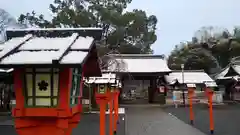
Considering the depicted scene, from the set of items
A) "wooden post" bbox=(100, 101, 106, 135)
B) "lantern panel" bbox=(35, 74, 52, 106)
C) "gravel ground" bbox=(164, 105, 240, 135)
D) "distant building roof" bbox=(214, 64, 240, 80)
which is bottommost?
"gravel ground" bbox=(164, 105, 240, 135)

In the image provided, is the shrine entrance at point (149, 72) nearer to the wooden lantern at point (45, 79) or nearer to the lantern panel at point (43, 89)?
the wooden lantern at point (45, 79)

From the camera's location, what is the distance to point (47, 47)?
3.86m

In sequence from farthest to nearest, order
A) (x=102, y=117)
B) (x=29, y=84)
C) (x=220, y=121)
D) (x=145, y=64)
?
(x=145, y=64)
(x=220, y=121)
(x=102, y=117)
(x=29, y=84)

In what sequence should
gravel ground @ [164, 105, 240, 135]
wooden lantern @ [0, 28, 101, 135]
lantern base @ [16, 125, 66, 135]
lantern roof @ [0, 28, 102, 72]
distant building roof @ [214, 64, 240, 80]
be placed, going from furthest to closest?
distant building roof @ [214, 64, 240, 80] → gravel ground @ [164, 105, 240, 135] → lantern base @ [16, 125, 66, 135] → wooden lantern @ [0, 28, 101, 135] → lantern roof @ [0, 28, 102, 72]

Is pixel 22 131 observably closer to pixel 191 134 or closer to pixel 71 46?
pixel 71 46

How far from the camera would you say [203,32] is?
53062mm

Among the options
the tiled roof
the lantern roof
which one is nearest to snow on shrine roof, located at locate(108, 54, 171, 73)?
the lantern roof

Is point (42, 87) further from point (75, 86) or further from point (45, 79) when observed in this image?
point (75, 86)

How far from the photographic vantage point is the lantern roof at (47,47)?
3.47m

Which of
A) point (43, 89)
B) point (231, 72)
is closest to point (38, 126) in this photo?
point (43, 89)

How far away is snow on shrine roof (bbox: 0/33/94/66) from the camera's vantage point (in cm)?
349

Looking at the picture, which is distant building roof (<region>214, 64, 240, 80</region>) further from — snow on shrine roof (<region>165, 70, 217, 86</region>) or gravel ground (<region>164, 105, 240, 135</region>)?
gravel ground (<region>164, 105, 240, 135</region>)

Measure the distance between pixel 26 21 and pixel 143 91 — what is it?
19.4 metres

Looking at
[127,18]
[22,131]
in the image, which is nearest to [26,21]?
[127,18]
